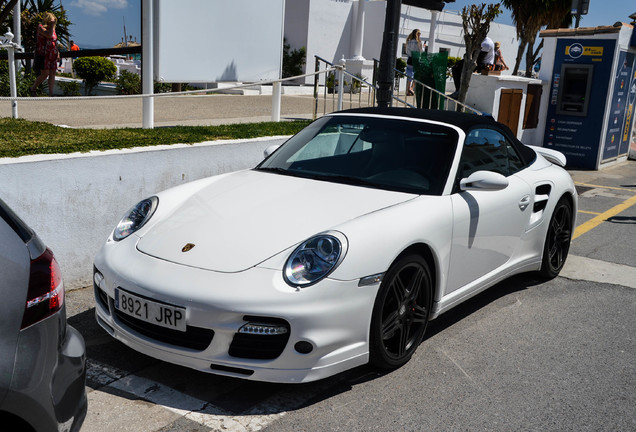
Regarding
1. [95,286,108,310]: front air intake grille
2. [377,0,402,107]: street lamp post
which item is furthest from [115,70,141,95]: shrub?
[95,286,108,310]: front air intake grille

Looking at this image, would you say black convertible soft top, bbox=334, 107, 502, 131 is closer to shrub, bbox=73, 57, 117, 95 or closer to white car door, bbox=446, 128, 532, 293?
white car door, bbox=446, 128, 532, 293

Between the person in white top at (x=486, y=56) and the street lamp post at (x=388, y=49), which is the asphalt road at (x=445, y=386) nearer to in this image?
the street lamp post at (x=388, y=49)

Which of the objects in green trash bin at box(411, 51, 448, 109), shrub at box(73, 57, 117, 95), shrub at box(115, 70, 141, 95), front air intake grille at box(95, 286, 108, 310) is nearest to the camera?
front air intake grille at box(95, 286, 108, 310)

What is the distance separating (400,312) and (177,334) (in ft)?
4.13

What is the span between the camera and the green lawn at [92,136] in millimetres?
5273

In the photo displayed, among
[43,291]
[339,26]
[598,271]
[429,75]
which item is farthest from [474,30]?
[339,26]

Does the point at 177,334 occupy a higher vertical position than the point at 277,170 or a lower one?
lower

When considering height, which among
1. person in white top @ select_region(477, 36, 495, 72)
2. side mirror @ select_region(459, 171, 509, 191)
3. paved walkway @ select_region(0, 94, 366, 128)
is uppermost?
person in white top @ select_region(477, 36, 495, 72)

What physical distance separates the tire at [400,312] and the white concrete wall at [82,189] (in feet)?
8.71

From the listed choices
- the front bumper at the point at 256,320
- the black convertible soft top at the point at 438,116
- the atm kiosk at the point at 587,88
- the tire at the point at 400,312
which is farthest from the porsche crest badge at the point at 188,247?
the atm kiosk at the point at 587,88

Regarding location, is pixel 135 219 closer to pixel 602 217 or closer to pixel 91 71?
pixel 602 217

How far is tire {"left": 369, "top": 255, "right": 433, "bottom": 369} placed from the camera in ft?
12.1

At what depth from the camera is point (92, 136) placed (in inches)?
243

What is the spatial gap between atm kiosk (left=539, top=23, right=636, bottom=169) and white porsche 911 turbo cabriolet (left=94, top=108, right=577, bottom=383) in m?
8.26
